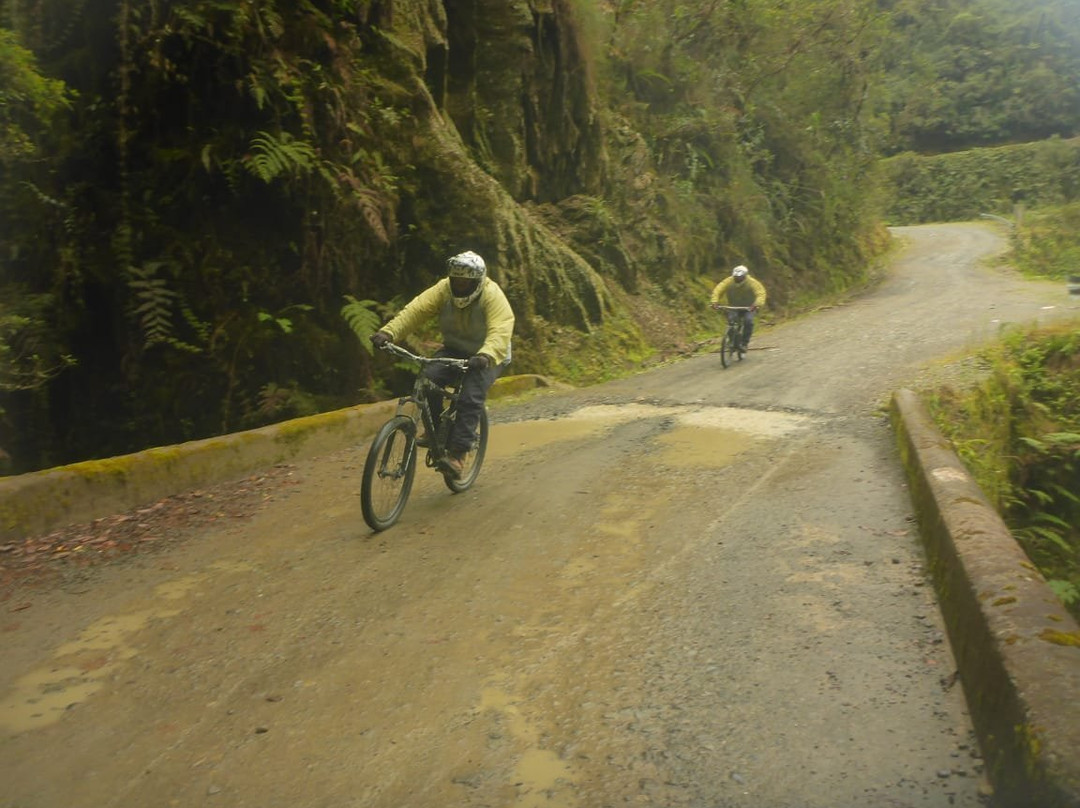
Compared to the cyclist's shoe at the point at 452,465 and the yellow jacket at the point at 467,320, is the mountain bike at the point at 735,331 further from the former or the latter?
the cyclist's shoe at the point at 452,465

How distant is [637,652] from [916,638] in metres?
1.41

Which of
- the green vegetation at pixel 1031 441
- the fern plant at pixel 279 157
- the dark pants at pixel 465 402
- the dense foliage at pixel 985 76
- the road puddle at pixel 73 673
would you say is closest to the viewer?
the road puddle at pixel 73 673

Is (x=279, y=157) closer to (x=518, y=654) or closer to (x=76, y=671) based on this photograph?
(x=76, y=671)

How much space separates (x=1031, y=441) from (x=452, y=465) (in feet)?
24.1

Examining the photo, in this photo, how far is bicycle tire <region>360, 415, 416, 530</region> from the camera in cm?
630

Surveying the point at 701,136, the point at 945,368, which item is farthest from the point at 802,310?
the point at 945,368

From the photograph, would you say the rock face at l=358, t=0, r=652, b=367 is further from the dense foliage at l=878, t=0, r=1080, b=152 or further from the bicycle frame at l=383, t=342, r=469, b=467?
the dense foliage at l=878, t=0, r=1080, b=152

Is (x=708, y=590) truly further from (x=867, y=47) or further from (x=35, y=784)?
(x=867, y=47)

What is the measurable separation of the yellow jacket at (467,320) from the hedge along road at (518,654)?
130cm

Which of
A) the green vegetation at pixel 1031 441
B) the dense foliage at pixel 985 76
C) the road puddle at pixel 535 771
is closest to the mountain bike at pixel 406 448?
the road puddle at pixel 535 771

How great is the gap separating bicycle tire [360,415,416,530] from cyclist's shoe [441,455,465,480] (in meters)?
0.35

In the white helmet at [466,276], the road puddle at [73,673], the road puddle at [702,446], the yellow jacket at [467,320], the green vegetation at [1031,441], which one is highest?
the white helmet at [466,276]

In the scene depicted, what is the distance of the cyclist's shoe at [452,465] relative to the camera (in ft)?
23.5

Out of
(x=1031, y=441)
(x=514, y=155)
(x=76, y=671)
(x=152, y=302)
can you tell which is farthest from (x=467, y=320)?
(x=514, y=155)
